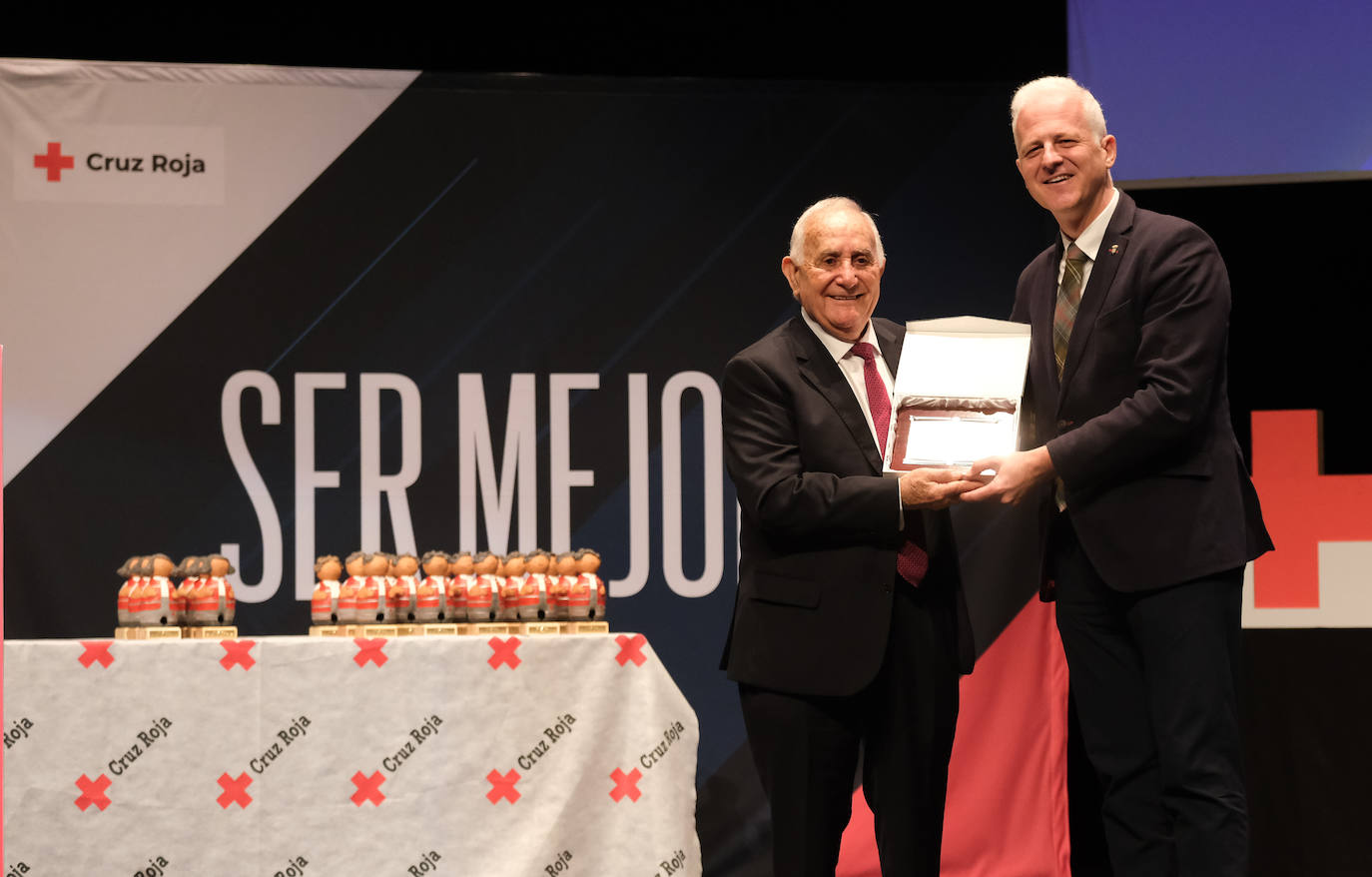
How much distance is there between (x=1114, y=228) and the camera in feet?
7.39

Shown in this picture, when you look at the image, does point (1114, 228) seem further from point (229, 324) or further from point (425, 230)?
point (229, 324)

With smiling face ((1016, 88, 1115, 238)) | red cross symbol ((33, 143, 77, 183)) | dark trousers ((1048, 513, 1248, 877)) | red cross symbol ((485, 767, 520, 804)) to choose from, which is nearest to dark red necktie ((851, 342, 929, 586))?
dark trousers ((1048, 513, 1248, 877))

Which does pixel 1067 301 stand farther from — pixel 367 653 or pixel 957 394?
pixel 367 653

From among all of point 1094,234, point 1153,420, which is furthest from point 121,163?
point 1153,420

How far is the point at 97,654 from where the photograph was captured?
2.88 metres

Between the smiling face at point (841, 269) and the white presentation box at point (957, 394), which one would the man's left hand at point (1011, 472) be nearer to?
the white presentation box at point (957, 394)

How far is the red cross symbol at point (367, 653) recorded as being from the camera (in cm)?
294

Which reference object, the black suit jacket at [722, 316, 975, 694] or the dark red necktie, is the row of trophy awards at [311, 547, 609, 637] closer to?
the black suit jacket at [722, 316, 975, 694]

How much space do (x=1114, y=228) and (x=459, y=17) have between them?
245 centimetres

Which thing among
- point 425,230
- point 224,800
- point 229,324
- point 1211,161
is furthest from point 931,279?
point 224,800

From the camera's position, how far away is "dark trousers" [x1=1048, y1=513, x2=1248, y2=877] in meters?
2.07

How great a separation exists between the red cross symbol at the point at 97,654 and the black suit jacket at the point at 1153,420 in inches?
80.5

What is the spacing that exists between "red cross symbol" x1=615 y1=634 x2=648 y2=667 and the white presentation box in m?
1.01

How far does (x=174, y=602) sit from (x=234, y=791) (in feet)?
1.56
